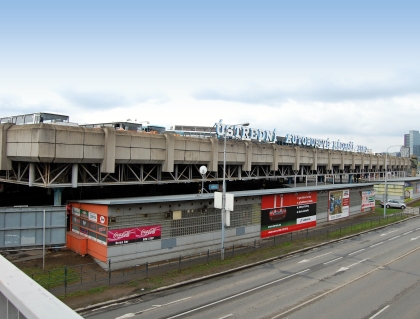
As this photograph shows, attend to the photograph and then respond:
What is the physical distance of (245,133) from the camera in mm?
43188

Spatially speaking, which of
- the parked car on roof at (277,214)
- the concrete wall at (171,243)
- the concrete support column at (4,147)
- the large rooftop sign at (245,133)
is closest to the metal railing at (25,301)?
→ the concrete wall at (171,243)

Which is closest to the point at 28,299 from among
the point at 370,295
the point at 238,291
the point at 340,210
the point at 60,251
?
the point at 238,291

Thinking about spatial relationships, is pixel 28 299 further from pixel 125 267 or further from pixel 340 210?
pixel 340 210

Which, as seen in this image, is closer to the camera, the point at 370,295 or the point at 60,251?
the point at 370,295

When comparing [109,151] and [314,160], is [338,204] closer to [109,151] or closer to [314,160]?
[314,160]

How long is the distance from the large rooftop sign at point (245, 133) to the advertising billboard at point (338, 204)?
10.9 metres

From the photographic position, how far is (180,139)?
33.6 meters

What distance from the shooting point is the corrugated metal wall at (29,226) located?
19312mm

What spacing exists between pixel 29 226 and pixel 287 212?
25883mm

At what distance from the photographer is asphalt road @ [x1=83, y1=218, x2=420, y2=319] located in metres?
16.6

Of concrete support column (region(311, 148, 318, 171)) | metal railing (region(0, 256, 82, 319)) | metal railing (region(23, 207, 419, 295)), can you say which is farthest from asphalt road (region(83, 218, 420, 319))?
concrete support column (region(311, 148, 318, 171))

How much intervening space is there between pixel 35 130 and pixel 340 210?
3965cm

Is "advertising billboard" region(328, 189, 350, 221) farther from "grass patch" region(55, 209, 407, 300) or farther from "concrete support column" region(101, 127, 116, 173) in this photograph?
"concrete support column" region(101, 127, 116, 173)

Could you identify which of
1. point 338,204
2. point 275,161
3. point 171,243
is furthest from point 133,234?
point 338,204
